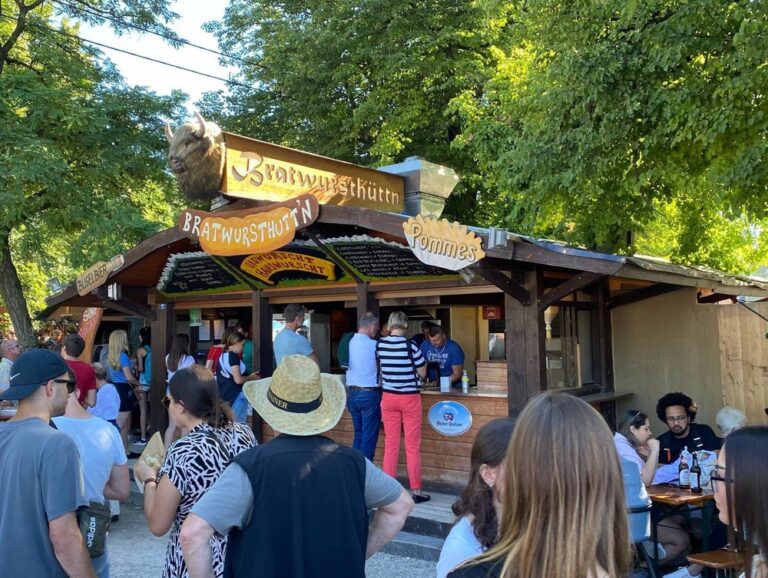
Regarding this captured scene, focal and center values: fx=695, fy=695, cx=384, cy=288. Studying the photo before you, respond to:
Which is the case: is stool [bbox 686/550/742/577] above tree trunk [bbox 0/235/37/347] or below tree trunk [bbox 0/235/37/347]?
below

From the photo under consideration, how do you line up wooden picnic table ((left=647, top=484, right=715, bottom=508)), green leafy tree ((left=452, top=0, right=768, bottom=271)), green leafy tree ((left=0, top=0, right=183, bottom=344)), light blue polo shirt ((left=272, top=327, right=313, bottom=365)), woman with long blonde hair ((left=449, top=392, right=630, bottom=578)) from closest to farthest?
woman with long blonde hair ((left=449, top=392, right=630, bottom=578)), wooden picnic table ((left=647, top=484, right=715, bottom=508)), green leafy tree ((left=452, top=0, right=768, bottom=271)), light blue polo shirt ((left=272, top=327, right=313, bottom=365)), green leafy tree ((left=0, top=0, right=183, bottom=344))

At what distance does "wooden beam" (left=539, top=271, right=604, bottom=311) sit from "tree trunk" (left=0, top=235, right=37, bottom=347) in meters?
10.7

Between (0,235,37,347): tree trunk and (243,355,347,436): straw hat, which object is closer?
Answer: (243,355,347,436): straw hat

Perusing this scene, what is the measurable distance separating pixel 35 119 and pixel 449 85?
7.92 metres

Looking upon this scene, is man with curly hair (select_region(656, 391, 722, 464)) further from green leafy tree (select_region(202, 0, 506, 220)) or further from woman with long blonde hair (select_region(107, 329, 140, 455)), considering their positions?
green leafy tree (select_region(202, 0, 506, 220))

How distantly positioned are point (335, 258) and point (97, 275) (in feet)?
10.7

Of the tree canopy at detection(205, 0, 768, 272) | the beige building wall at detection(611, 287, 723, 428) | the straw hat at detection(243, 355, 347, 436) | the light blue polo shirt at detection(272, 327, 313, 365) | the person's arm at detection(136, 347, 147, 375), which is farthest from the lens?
the person's arm at detection(136, 347, 147, 375)

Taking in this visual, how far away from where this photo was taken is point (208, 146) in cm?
645

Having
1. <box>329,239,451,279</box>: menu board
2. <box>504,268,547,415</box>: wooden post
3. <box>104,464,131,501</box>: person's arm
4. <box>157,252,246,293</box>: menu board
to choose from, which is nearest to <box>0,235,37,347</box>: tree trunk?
<box>157,252,246,293</box>: menu board

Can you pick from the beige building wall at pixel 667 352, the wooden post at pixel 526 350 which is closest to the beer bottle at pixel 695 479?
the wooden post at pixel 526 350

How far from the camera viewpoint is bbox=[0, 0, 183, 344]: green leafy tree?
12219 mm

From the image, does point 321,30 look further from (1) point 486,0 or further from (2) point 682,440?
(2) point 682,440

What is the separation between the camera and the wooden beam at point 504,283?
5920 millimetres

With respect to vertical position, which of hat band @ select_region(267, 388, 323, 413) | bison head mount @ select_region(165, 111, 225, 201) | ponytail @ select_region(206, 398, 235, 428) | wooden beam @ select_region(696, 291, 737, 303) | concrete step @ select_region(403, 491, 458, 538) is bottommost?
concrete step @ select_region(403, 491, 458, 538)
